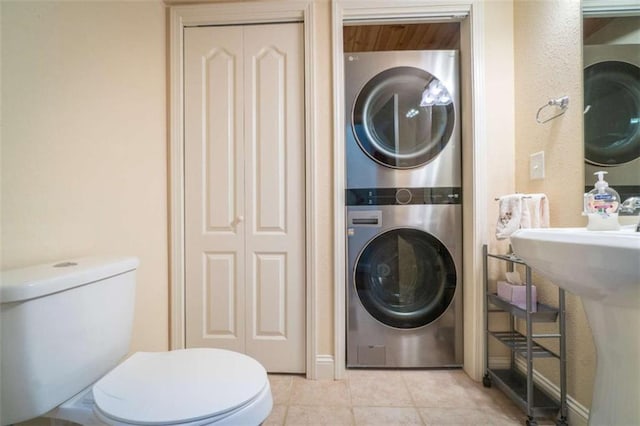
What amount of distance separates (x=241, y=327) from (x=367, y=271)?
0.80 metres

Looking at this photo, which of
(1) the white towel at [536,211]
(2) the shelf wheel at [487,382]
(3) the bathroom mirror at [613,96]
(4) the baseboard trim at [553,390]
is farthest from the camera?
(2) the shelf wheel at [487,382]

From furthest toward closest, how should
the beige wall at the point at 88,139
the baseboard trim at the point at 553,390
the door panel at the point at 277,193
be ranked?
the door panel at the point at 277,193 < the baseboard trim at the point at 553,390 < the beige wall at the point at 88,139

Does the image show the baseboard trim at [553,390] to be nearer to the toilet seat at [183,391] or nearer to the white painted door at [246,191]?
the white painted door at [246,191]

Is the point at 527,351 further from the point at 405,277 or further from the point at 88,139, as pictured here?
the point at 88,139

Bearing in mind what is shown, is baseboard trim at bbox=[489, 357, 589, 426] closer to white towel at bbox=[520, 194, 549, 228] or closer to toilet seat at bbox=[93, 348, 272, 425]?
white towel at bbox=[520, 194, 549, 228]

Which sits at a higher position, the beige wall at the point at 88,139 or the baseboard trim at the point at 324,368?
the beige wall at the point at 88,139

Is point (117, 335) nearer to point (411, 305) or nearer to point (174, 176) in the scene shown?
point (174, 176)

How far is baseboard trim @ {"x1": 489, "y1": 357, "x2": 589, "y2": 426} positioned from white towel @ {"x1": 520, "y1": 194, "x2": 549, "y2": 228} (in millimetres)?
765

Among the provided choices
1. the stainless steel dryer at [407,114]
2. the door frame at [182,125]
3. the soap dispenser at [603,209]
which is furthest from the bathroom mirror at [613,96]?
the door frame at [182,125]

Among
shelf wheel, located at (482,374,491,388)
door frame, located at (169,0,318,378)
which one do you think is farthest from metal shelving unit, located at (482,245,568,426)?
door frame, located at (169,0,318,378)

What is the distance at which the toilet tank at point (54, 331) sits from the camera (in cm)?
59

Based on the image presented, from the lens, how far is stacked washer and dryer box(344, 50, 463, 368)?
1493mm

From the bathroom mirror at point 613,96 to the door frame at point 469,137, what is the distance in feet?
1.41

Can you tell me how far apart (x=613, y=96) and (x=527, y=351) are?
1074mm
